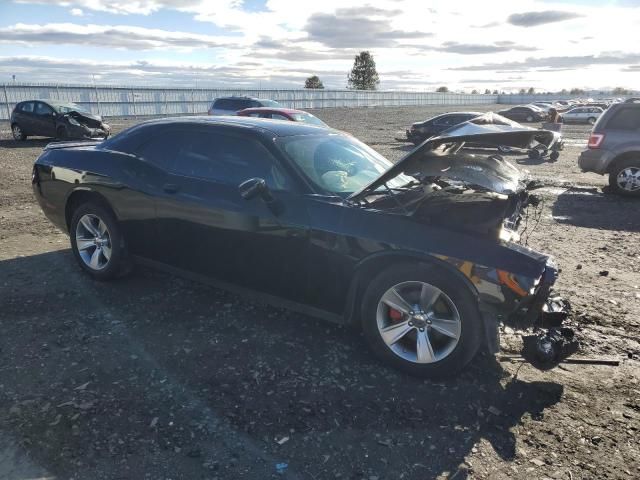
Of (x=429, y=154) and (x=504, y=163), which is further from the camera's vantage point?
(x=504, y=163)

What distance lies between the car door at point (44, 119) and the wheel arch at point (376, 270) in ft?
58.8

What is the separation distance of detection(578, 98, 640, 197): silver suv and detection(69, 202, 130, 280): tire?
29.1 ft

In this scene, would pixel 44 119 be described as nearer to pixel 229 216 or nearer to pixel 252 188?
pixel 229 216

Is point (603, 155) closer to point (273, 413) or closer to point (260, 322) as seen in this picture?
point (260, 322)

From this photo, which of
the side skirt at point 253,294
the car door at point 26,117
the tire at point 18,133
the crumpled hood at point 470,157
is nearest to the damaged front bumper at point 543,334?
the crumpled hood at point 470,157

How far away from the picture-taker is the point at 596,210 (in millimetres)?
8789

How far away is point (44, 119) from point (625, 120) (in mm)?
17903

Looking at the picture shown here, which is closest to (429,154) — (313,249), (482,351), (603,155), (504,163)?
(504,163)

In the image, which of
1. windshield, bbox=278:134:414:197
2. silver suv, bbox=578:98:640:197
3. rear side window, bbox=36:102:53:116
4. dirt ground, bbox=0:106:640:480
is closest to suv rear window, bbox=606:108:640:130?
silver suv, bbox=578:98:640:197

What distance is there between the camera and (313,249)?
12.1 ft

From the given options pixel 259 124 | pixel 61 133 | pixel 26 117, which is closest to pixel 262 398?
pixel 259 124

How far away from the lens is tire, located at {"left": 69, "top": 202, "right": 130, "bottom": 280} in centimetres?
484

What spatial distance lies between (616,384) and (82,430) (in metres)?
3.41

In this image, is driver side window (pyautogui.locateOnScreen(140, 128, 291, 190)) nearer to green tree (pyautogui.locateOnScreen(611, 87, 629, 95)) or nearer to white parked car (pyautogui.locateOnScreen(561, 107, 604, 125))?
white parked car (pyautogui.locateOnScreen(561, 107, 604, 125))
